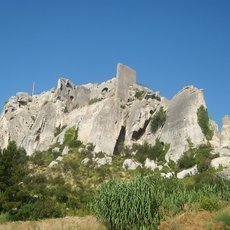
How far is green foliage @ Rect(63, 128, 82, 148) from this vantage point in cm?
4319


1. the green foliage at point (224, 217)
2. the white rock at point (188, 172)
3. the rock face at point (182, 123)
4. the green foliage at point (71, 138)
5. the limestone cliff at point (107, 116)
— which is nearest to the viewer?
the green foliage at point (224, 217)

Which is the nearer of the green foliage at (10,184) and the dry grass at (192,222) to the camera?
the dry grass at (192,222)

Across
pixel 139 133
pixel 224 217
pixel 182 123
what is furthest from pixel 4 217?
pixel 139 133

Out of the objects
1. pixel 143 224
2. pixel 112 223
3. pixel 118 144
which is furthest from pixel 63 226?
pixel 118 144

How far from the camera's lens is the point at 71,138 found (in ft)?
148

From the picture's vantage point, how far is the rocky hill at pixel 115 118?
37938 mm

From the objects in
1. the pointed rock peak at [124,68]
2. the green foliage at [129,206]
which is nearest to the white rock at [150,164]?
the pointed rock peak at [124,68]

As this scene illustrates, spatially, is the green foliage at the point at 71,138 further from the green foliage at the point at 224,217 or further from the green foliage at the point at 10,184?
the green foliage at the point at 224,217

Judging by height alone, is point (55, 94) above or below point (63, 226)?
above

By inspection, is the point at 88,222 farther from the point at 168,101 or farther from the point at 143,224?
the point at 168,101

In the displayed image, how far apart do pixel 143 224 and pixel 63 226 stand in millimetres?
3941

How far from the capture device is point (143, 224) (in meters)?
13.2

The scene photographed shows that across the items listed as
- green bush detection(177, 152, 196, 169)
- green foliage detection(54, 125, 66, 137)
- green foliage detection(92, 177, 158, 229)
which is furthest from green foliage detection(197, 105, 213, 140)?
green foliage detection(92, 177, 158, 229)

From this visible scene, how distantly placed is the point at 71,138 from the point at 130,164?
10427 millimetres
